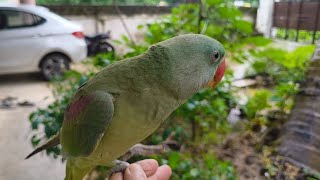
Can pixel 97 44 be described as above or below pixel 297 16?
Answer: below

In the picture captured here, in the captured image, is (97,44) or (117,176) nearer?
(117,176)

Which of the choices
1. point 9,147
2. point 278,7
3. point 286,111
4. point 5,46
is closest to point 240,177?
point 286,111

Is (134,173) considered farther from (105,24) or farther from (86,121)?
(105,24)

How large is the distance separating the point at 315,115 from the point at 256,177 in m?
0.46

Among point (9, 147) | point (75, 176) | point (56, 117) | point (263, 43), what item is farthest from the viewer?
point (9, 147)

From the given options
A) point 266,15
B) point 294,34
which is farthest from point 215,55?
point 266,15

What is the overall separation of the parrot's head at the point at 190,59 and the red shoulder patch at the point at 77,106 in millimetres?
230

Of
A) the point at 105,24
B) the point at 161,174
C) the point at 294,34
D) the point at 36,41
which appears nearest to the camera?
the point at 161,174

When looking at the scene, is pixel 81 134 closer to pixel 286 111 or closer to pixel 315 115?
pixel 315 115

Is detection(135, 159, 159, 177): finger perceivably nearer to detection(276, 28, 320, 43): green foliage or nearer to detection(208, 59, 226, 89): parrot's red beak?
detection(208, 59, 226, 89): parrot's red beak

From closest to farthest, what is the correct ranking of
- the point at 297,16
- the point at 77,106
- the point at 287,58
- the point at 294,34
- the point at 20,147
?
the point at 77,106 < the point at 287,58 < the point at 20,147 < the point at 297,16 < the point at 294,34

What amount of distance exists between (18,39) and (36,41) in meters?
0.23

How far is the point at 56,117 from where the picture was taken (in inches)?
59.6

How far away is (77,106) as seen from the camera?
849 mm
